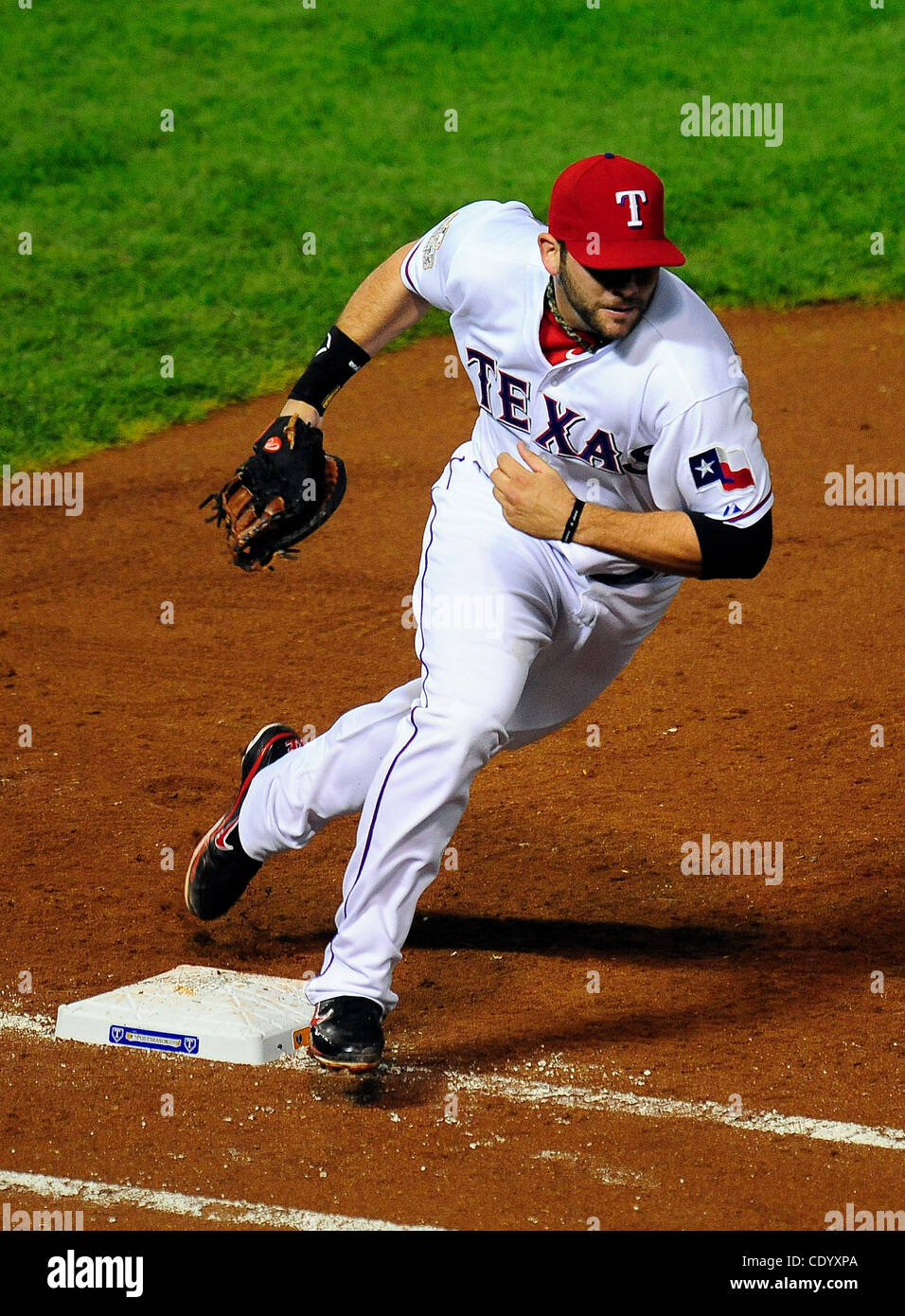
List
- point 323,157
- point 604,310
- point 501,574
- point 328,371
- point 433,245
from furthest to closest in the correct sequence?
1. point 323,157
2. point 328,371
3. point 433,245
4. point 501,574
5. point 604,310

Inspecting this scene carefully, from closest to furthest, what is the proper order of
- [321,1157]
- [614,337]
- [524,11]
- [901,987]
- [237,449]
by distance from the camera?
[321,1157]
[614,337]
[901,987]
[237,449]
[524,11]

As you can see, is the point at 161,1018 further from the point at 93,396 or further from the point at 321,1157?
the point at 93,396

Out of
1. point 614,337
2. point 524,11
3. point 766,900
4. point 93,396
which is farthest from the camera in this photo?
point 524,11

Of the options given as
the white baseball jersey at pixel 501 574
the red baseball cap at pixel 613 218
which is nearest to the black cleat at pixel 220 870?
the white baseball jersey at pixel 501 574

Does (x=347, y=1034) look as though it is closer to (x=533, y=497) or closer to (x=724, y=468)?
(x=533, y=497)

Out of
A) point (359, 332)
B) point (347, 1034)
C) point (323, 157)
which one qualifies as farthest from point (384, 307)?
point (323, 157)

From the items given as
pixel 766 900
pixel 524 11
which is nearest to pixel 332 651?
pixel 766 900

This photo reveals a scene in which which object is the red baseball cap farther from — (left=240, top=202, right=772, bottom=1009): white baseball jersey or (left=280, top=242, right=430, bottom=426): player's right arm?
(left=280, top=242, right=430, bottom=426): player's right arm
